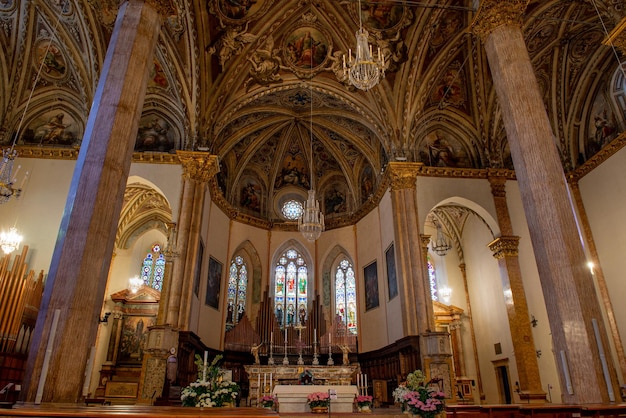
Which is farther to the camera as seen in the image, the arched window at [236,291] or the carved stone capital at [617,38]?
the arched window at [236,291]

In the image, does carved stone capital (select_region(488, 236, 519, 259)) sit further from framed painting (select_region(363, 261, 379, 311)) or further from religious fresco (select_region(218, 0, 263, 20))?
religious fresco (select_region(218, 0, 263, 20))

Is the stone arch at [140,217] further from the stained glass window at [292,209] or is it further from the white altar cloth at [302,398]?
the white altar cloth at [302,398]

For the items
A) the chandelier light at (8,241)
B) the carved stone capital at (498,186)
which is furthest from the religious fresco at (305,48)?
the chandelier light at (8,241)

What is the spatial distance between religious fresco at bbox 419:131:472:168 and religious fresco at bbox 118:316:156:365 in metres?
14.1

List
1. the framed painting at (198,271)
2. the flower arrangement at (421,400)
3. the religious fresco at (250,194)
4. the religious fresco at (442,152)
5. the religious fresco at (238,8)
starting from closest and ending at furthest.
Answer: the flower arrangement at (421,400) < the religious fresco at (238,8) < the framed painting at (198,271) < the religious fresco at (442,152) < the religious fresco at (250,194)

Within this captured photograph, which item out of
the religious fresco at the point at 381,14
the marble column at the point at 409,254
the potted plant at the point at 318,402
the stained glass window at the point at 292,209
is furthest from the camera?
the stained glass window at the point at 292,209

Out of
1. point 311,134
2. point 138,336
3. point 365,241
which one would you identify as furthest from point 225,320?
point 311,134

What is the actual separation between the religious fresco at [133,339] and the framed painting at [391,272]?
10.9m

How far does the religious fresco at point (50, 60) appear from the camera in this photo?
49.3ft

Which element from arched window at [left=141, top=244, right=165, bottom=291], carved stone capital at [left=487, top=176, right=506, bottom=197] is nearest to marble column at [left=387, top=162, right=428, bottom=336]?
carved stone capital at [left=487, top=176, right=506, bottom=197]

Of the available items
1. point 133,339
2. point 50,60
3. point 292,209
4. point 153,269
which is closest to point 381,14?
point 292,209

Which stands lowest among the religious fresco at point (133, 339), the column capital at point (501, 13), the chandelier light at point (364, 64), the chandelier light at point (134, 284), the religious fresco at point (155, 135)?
the religious fresco at point (133, 339)

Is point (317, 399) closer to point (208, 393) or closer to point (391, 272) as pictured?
point (208, 393)

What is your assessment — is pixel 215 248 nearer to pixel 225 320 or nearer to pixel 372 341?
pixel 225 320
